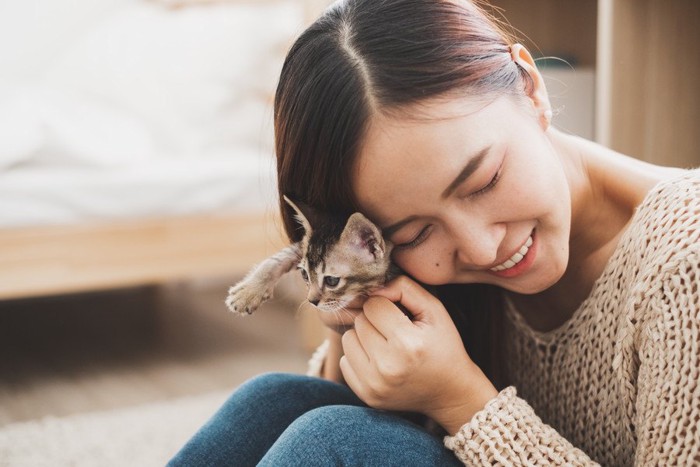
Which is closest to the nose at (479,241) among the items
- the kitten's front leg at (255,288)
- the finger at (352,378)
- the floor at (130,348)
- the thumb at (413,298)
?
the thumb at (413,298)

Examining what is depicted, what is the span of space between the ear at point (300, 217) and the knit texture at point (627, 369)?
1.09ft

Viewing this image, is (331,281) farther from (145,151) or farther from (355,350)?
(145,151)

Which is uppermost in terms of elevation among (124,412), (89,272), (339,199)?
(339,199)

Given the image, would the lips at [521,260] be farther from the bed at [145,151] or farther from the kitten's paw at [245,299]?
the bed at [145,151]

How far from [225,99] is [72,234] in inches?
27.6

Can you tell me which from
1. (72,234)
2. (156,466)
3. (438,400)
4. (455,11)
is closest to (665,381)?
(438,400)

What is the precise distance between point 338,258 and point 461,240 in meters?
0.22

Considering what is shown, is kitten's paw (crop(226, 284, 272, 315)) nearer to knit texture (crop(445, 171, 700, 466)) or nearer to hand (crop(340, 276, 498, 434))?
hand (crop(340, 276, 498, 434))

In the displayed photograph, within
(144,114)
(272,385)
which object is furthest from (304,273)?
(144,114)

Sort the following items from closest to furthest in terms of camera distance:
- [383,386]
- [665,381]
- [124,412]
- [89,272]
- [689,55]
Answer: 1. [665,381]
2. [383,386]
3. [689,55]
4. [124,412]
5. [89,272]

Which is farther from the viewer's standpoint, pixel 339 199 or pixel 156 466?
pixel 156 466

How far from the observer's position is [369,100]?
2.90 ft

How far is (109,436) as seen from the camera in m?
1.87

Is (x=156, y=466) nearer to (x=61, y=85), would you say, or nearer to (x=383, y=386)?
(x=383, y=386)
